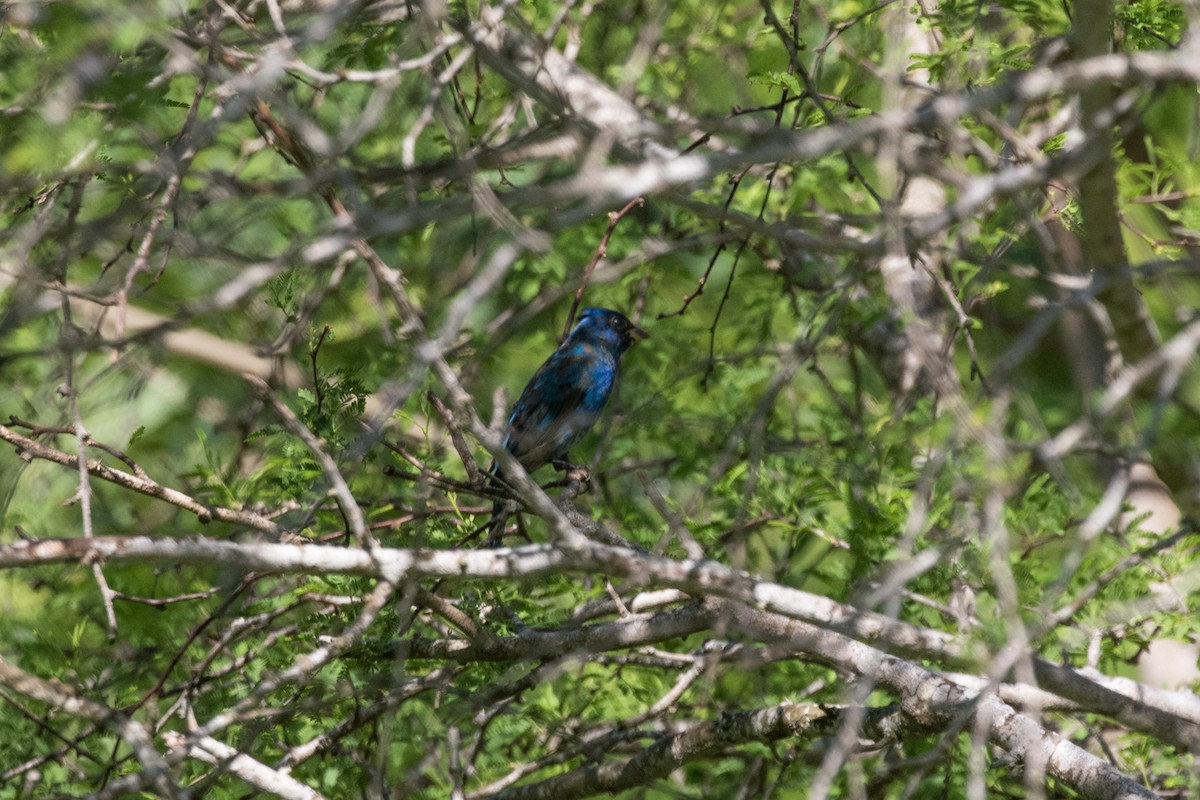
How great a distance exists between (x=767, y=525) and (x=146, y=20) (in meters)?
2.81

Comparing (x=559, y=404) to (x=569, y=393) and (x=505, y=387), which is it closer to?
(x=569, y=393)

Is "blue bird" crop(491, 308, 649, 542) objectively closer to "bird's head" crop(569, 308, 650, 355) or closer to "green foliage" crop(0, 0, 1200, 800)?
"bird's head" crop(569, 308, 650, 355)

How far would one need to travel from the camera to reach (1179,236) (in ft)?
16.4

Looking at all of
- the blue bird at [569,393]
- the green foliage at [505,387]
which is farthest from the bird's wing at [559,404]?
the green foliage at [505,387]

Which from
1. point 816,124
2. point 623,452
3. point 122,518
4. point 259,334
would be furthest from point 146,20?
point 122,518

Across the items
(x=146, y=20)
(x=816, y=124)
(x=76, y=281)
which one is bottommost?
(x=76, y=281)

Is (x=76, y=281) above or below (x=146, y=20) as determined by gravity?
below

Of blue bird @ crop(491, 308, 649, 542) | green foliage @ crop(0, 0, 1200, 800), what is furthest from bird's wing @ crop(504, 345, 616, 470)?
green foliage @ crop(0, 0, 1200, 800)

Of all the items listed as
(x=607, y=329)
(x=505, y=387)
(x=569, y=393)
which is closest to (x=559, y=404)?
(x=569, y=393)

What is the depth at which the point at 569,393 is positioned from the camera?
6.49 m

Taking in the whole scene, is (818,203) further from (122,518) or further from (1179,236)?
(122,518)

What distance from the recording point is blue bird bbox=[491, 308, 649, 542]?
251 inches

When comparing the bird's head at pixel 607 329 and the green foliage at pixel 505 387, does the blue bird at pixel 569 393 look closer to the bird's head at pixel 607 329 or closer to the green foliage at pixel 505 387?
the bird's head at pixel 607 329

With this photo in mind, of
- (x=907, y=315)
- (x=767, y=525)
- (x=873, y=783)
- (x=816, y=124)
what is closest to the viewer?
(x=907, y=315)
